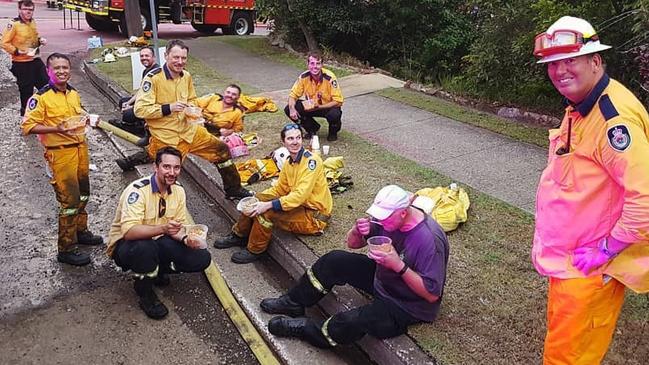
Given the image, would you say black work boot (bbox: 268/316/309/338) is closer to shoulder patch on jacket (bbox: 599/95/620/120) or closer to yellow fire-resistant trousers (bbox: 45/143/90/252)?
yellow fire-resistant trousers (bbox: 45/143/90/252)

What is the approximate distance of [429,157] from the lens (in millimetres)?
7152

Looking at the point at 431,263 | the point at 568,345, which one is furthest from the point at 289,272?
the point at 568,345

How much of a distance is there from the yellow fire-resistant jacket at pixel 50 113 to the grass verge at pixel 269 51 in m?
7.31

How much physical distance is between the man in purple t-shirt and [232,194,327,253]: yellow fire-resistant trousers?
0.88 metres

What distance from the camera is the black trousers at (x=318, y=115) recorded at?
7.65 metres

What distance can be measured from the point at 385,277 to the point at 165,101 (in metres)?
3.02

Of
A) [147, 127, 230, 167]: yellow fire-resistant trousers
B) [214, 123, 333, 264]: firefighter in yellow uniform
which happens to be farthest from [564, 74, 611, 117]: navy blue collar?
[147, 127, 230, 167]: yellow fire-resistant trousers

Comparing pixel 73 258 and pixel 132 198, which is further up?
pixel 132 198

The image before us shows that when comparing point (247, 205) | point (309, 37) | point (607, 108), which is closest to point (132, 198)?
point (247, 205)

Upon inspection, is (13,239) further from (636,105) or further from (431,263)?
(636,105)

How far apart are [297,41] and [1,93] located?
23.0 ft

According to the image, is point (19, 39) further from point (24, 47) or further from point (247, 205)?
point (247, 205)

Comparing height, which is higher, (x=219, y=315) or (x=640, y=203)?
(x=640, y=203)

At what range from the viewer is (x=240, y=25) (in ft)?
64.6
